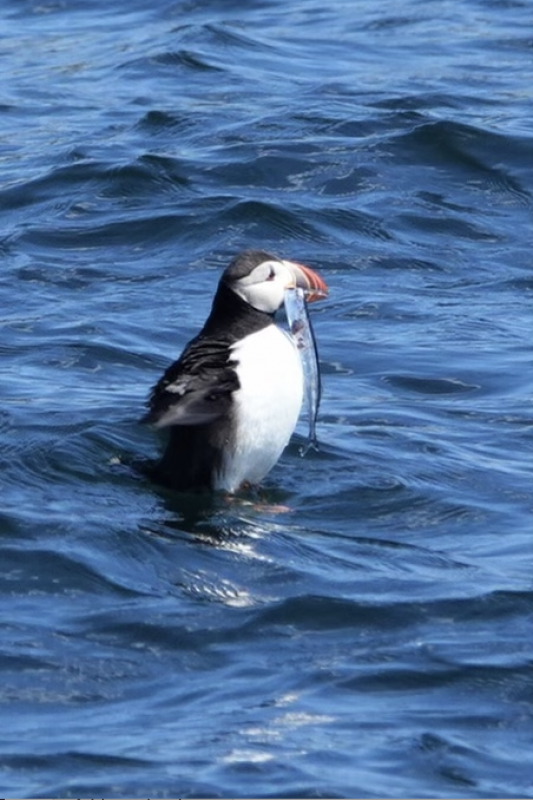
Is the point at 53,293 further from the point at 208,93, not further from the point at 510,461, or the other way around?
the point at 208,93

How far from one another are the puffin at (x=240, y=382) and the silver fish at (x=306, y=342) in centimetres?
4

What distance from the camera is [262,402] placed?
25.4 feet

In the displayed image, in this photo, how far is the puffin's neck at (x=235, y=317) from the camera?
784 centimetres

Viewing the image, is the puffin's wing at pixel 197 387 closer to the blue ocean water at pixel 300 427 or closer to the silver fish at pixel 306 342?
the silver fish at pixel 306 342

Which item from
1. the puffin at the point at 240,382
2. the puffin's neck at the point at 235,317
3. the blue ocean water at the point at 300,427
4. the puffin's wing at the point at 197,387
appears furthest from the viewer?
the puffin's neck at the point at 235,317

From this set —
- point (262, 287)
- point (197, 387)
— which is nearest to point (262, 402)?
point (197, 387)

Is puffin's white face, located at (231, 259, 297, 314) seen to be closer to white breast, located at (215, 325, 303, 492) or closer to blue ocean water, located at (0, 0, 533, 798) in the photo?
white breast, located at (215, 325, 303, 492)

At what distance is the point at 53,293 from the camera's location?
11.0 m

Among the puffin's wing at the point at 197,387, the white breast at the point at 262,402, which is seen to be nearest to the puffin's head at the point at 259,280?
the white breast at the point at 262,402

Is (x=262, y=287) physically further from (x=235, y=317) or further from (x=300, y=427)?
(x=300, y=427)

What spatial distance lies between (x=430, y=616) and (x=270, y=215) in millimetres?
5986

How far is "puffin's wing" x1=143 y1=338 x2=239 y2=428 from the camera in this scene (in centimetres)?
742

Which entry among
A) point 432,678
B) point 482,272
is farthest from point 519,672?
point 482,272

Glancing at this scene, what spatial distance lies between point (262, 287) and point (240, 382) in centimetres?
43
